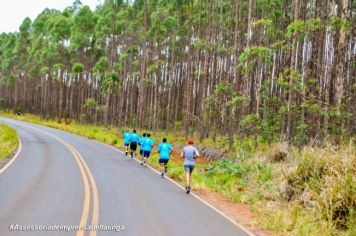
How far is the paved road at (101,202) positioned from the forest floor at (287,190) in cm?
113

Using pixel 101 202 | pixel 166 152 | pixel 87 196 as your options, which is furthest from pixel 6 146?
pixel 101 202

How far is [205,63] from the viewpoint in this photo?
35.2m

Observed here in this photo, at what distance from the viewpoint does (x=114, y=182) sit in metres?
16.5

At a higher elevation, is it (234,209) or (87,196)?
(87,196)

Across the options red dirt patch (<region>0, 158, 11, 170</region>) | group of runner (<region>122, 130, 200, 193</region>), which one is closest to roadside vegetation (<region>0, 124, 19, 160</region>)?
red dirt patch (<region>0, 158, 11, 170</region>)

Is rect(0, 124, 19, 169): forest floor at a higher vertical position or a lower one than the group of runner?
lower

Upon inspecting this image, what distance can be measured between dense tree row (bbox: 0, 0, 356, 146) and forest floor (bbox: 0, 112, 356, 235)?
10.6 feet

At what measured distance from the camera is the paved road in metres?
9.85

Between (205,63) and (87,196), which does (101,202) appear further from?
(205,63)

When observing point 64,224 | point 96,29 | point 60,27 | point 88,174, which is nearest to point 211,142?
point 88,174

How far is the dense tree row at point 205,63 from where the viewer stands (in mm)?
23953

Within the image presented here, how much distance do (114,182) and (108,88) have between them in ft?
120

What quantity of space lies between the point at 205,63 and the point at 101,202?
24196 mm

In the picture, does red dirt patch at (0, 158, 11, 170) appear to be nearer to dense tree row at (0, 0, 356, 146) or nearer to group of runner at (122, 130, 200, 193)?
group of runner at (122, 130, 200, 193)
